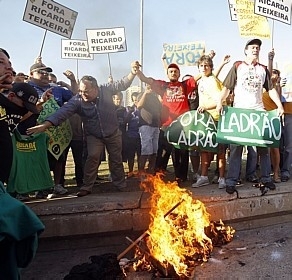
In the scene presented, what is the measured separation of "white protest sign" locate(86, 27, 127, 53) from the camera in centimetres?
894

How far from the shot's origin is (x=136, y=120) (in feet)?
27.2

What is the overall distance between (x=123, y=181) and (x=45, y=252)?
172 cm

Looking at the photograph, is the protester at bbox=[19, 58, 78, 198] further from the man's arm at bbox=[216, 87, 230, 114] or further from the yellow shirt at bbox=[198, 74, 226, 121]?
the man's arm at bbox=[216, 87, 230, 114]

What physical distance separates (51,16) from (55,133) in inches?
119

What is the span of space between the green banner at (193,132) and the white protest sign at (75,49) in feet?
15.8

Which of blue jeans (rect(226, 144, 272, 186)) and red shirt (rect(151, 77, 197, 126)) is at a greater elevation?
red shirt (rect(151, 77, 197, 126))

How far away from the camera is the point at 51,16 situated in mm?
7633

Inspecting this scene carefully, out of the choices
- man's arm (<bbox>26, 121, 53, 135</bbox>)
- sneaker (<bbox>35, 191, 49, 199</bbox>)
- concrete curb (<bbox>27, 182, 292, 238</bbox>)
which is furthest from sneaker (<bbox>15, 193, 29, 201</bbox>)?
man's arm (<bbox>26, 121, 53, 135</bbox>)

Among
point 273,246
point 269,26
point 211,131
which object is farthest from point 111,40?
point 273,246

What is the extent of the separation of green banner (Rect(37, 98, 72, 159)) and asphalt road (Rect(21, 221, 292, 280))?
164 centimetres

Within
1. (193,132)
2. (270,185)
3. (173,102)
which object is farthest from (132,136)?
(270,185)

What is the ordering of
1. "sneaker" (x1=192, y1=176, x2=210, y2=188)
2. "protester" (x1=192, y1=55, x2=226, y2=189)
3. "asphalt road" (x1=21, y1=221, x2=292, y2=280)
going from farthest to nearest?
"protester" (x1=192, y1=55, x2=226, y2=189)
"sneaker" (x1=192, y1=176, x2=210, y2=188)
"asphalt road" (x1=21, y1=221, x2=292, y2=280)

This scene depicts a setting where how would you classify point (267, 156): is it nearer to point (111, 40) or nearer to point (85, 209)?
point (85, 209)

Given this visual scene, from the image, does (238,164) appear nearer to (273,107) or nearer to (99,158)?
(273,107)
